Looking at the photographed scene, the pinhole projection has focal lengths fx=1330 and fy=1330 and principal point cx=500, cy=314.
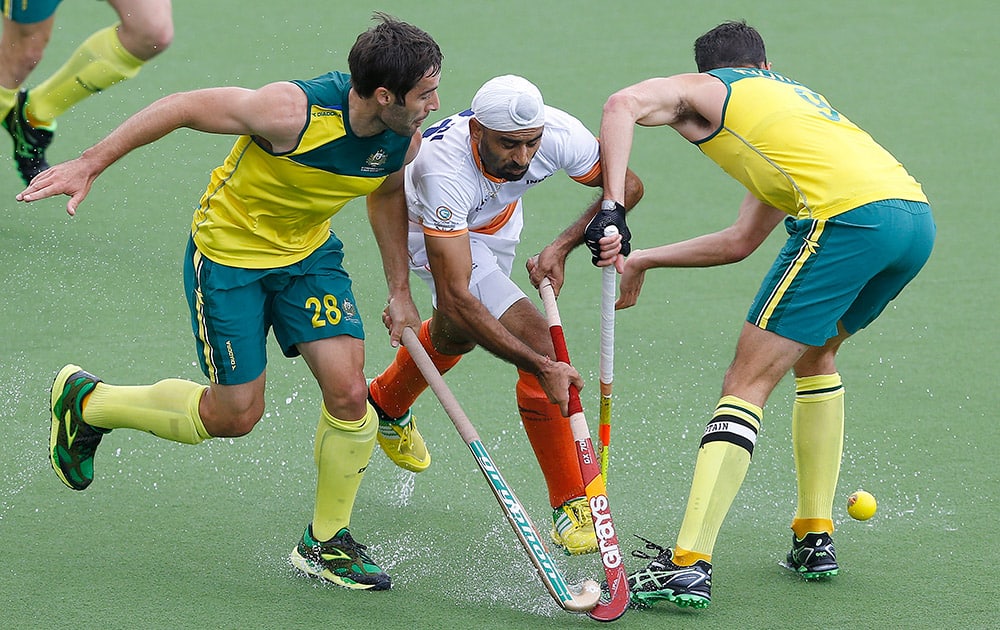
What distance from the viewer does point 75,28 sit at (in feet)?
30.9

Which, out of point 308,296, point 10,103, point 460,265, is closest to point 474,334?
point 460,265

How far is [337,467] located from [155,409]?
61 cm

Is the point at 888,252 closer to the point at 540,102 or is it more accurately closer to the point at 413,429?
the point at 540,102

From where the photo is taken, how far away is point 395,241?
3.92m

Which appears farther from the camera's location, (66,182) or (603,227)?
(603,227)

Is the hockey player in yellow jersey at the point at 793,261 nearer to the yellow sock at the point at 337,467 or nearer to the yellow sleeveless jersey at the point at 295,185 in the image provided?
the yellow sleeveless jersey at the point at 295,185

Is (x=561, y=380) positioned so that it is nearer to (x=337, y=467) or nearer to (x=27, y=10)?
(x=337, y=467)

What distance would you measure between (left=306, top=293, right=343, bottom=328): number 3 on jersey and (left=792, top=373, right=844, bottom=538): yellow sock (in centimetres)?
137

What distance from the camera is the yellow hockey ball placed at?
391cm

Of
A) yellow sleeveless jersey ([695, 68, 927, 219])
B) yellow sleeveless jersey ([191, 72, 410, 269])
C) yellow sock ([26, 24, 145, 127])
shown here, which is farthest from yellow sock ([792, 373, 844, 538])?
yellow sock ([26, 24, 145, 127])

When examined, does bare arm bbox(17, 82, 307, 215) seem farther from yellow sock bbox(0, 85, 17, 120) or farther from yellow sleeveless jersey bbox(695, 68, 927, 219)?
yellow sock bbox(0, 85, 17, 120)

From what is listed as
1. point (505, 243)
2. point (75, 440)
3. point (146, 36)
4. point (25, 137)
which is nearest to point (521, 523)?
point (505, 243)

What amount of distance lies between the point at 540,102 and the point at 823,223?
830mm

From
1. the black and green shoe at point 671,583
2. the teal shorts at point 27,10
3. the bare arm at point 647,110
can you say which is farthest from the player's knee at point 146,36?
the black and green shoe at point 671,583
